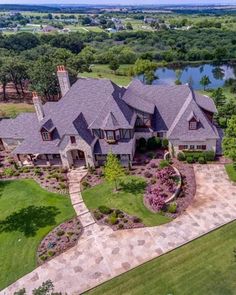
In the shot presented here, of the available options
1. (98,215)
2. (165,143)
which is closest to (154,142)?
(165,143)

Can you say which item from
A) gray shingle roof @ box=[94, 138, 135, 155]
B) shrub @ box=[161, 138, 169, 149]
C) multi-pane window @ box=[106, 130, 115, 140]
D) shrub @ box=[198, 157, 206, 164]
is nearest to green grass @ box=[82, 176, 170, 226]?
gray shingle roof @ box=[94, 138, 135, 155]

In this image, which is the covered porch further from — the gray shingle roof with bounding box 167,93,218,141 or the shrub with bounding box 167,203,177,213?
the shrub with bounding box 167,203,177,213

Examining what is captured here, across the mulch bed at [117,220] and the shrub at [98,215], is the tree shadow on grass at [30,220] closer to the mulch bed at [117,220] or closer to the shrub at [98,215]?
the shrub at [98,215]

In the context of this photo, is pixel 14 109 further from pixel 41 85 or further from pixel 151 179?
pixel 151 179

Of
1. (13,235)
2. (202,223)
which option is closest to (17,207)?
(13,235)

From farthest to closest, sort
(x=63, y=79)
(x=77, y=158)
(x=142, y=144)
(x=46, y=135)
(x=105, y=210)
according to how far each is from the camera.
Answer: (x=63, y=79) < (x=142, y=144) < (x=77, y=158) < (x=46, y=135) < (x=105, y=210)

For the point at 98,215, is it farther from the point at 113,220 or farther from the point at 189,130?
the point at 189,130

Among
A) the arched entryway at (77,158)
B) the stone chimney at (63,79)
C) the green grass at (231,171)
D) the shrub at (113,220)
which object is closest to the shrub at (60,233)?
the shrub at (113,220)
